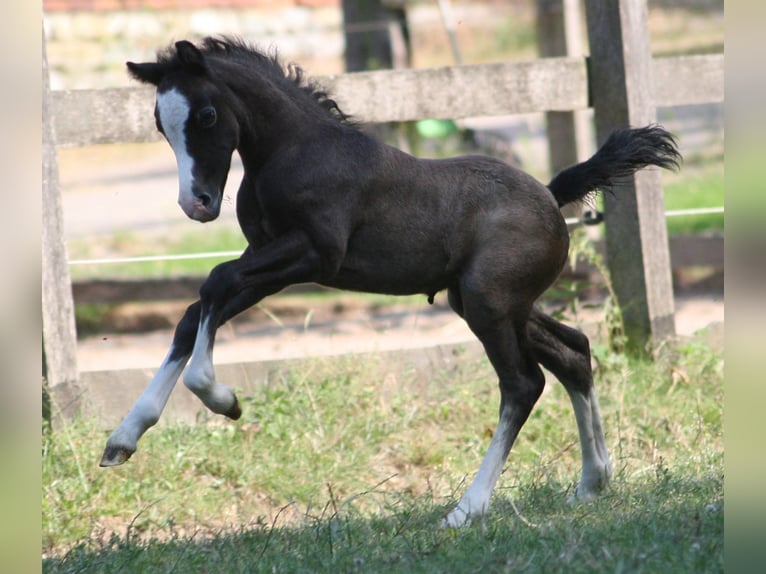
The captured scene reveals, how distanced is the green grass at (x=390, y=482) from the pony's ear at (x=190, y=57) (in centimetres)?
168

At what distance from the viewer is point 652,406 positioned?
21.1 feet

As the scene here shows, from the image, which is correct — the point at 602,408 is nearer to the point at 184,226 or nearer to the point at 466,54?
the point at 184,226

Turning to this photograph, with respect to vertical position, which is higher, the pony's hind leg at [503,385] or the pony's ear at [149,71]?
the pony's ear at [149,71]

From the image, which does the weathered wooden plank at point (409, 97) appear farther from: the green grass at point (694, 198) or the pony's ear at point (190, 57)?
the green grass at point (694, 198)

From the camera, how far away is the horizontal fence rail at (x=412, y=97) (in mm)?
6195

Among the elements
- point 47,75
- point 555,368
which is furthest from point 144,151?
point 555,368

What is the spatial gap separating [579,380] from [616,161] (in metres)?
0.99

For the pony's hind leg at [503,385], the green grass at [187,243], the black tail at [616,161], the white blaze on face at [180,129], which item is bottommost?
the pony's hind leg at [503,385]

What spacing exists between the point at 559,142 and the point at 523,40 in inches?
558

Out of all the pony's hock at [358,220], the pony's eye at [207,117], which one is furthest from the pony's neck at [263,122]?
the pony's eye at [207,117]

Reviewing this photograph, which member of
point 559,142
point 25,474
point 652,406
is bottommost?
point 652,406

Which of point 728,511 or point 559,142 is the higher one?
point 559,142

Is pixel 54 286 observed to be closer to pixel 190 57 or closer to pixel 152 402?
pixel 152 402

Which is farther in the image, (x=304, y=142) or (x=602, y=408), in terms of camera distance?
(x=602, y=408)
